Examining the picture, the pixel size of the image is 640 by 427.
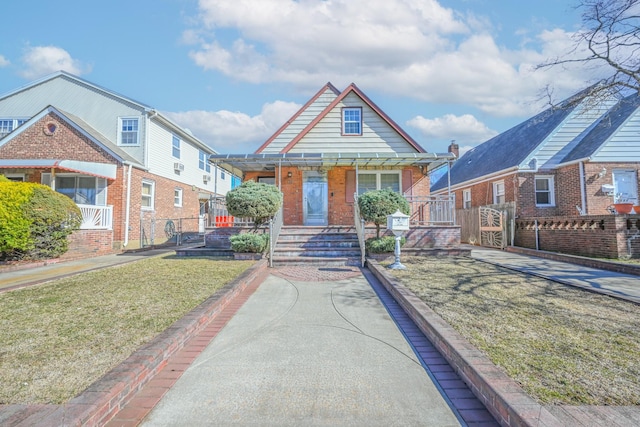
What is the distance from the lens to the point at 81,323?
4281 millimetres

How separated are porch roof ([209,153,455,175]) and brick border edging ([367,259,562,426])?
8821 mm

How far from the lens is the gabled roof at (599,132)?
14.5 m

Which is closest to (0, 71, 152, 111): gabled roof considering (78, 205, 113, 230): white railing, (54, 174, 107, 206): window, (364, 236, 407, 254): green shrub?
(54, 174, 107, 206): window

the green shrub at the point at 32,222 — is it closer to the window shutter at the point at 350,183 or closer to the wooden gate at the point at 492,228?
the window shutter at the point at 350,183

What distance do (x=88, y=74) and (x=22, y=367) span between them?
19.9 metres

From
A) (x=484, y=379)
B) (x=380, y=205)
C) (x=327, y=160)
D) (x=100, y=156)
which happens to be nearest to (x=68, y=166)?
→ (x=100, y=156)

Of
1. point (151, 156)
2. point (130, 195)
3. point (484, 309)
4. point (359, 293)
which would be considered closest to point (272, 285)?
point (359, 293)

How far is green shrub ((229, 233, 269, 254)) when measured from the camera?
10062mm

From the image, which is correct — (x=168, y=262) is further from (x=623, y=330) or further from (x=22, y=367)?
(x=623, y=330)

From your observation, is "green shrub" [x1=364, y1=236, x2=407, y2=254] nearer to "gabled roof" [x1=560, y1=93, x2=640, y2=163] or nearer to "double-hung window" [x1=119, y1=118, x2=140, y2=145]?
"gabled roof" [x1=560, y1=93, x2=640, y2=163]

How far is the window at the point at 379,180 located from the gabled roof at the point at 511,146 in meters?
5.86

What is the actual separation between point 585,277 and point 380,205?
511cm

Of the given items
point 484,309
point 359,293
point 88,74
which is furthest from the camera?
point 88,74

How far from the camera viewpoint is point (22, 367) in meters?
3.07
